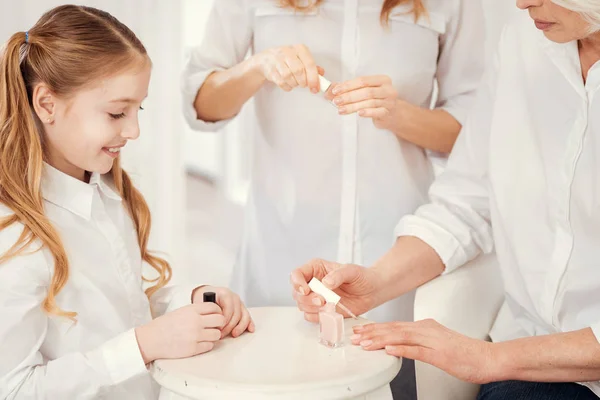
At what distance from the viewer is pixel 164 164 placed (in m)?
3.29

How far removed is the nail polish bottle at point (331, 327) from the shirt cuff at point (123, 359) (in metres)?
0.29

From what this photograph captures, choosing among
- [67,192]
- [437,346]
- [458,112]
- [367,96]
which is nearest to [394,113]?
[367,96]

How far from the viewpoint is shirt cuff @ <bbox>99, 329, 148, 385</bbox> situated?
4.39ft

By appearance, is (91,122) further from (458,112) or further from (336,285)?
(458,112)

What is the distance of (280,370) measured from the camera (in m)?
1.28

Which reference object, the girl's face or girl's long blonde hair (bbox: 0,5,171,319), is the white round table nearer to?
girl's long blonde hair (bbox: 0,5,171,319)

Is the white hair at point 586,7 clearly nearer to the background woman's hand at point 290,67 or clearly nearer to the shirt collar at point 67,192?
the background woman's hand at point 290,67

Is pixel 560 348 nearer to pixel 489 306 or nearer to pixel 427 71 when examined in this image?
pixel 489 306

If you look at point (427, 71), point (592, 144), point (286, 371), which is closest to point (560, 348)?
point (592, 144)

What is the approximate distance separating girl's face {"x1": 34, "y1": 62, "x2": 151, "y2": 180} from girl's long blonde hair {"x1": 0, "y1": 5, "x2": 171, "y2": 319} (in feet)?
0.06

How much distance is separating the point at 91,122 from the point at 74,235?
0.20 meters

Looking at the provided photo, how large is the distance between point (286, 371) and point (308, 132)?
74cm

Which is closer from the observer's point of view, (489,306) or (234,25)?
(489,306)

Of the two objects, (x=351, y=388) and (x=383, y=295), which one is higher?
(x=351, y=388)
